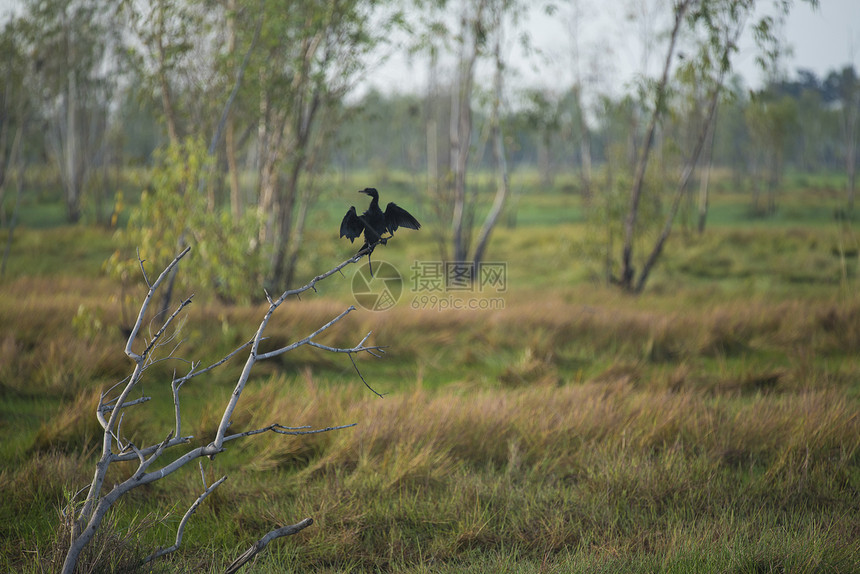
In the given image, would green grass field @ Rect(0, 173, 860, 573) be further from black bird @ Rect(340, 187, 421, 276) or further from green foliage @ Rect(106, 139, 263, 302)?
black bird @ Rect(340, 187, 421, 276)

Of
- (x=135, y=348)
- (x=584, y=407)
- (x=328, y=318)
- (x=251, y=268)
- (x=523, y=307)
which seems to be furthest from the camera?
(x=523, y=307)

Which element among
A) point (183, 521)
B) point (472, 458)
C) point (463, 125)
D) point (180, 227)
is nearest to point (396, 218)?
point (183, 521)

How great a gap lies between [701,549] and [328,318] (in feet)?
17.1

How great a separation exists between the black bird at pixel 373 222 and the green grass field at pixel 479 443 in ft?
4.74

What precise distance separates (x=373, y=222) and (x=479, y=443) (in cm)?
237

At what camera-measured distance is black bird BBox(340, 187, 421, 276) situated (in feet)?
8.04

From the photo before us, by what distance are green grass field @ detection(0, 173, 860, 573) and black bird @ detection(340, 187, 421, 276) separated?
1.44m

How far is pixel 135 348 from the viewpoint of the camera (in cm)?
623

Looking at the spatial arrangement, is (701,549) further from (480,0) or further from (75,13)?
(75,13)

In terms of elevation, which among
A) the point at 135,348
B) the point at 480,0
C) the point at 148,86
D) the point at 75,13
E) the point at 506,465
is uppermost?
the point at 75,13

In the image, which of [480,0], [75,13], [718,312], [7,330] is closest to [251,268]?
[7,330]

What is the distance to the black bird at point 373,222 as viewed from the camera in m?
2.45

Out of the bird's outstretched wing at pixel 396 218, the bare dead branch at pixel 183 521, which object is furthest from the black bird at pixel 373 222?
the bare dead branch at pixel 183 521

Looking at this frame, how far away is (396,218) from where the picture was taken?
8.80ft
